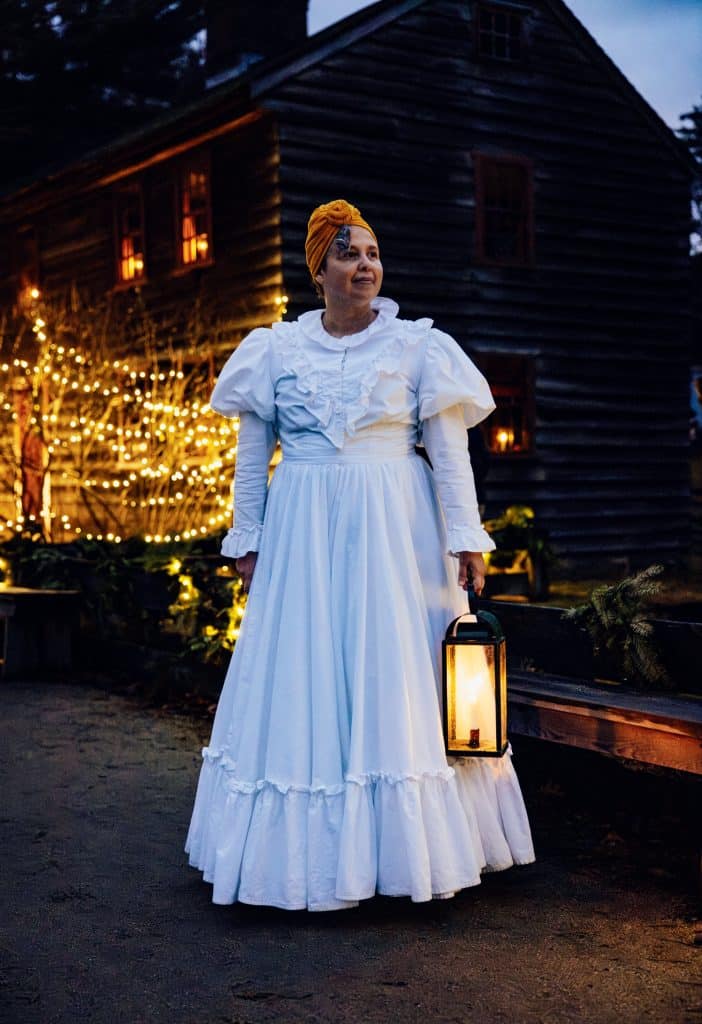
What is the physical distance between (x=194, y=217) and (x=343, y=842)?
42.0ft

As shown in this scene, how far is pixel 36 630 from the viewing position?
8742 millimetres

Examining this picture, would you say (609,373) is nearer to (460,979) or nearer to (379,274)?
(379,274)

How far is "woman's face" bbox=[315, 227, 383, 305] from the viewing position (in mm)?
4086

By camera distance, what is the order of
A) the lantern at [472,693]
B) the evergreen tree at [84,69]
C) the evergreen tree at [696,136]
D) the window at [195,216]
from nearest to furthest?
the lantern at [472,693] → the window at [195,216] → the evergreen tree at [84,69] → the evergreen tree at [696,136]

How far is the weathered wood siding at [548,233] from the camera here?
46.0 ft

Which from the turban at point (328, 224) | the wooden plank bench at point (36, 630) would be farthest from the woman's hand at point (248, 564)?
the wooden plank bench at point (36, 630)

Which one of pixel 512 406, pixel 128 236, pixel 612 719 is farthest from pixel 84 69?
pixel 612 719

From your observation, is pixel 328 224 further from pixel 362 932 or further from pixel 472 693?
pixel 362 932

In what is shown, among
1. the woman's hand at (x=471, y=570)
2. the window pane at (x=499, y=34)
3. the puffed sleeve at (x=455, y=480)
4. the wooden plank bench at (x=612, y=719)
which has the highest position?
the window pane at (x=499, y=34)

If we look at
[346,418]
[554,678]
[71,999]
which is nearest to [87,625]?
[554,678]

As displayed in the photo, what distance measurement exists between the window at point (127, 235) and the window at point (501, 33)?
4.93 m

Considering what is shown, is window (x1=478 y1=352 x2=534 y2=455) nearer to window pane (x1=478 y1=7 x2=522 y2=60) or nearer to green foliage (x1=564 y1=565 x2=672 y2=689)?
window pane (x1=478 y1=7 x2=522 y2=60)

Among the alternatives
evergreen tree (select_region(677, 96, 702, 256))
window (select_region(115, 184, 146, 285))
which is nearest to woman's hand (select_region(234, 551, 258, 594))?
window (select_region(115, 184, 146, 285))

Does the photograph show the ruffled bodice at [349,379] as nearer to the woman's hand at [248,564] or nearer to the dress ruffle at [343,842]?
the woman's hand at [248,564]
